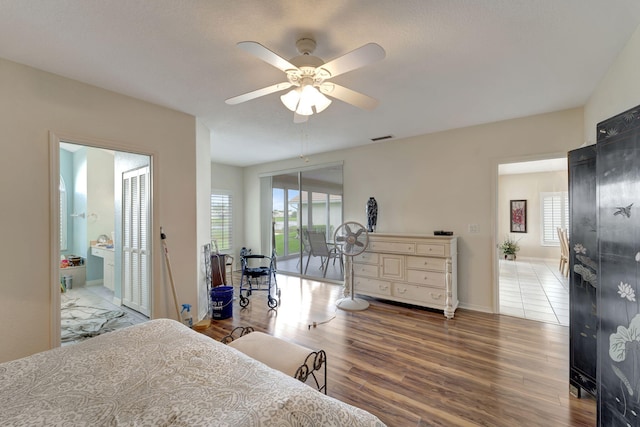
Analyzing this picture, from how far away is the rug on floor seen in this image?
300 cm

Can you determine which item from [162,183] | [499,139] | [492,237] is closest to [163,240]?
[162,183]

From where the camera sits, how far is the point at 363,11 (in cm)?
157

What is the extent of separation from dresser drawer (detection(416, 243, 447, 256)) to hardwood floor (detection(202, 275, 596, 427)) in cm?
80

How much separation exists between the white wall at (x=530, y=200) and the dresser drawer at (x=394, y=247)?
470cm

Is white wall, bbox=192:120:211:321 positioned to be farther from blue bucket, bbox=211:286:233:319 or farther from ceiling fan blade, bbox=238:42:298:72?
ceiling fan blade, bbox=238:42:298:72

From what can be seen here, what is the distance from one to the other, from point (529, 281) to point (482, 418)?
4398 millimetres

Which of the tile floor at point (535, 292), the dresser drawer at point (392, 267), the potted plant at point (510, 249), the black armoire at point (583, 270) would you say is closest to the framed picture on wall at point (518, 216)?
the potted plant at point (510, 249)

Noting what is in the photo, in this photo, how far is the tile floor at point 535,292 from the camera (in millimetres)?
3486

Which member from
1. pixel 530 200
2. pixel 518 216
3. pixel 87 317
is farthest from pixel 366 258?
pixel 530 200

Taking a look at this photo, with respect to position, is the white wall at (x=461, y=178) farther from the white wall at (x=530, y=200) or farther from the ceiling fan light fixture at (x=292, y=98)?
the white wall at (x=530, y=200)

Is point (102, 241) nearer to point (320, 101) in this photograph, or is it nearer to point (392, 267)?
point (392, 267)

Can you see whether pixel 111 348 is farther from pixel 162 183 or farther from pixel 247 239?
pixel 247 239

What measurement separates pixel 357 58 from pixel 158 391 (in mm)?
1812

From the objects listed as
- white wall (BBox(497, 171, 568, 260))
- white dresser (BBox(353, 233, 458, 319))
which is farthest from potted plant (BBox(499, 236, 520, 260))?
white dresser (BBox(353, 233, 458, 319))
